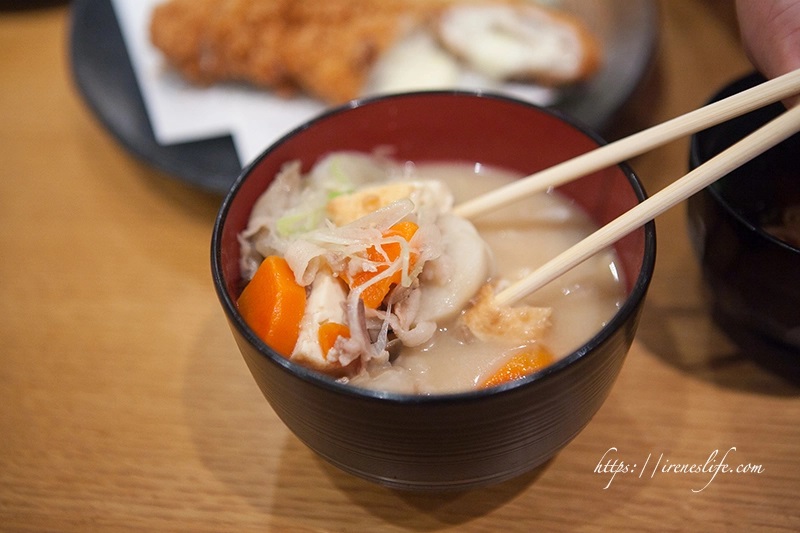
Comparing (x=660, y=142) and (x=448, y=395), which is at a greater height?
(x=660, y=142)

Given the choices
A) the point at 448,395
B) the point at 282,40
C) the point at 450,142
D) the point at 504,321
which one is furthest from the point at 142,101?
the point at 448,395

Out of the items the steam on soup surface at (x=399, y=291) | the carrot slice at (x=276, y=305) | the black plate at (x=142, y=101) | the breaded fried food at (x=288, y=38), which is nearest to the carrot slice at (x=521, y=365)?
the steam on soup surface at (x=399, y=291)

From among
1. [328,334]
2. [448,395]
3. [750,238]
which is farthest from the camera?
[750,238]

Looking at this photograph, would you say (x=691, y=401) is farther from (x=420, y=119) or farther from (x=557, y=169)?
(x=420, y=119)

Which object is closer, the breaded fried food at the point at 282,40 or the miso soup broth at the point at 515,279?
the miso soup broth at the point at 515,279

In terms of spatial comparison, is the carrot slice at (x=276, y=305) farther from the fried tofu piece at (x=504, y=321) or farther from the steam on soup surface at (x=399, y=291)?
the fried tofu piece at (x=504, y=321)

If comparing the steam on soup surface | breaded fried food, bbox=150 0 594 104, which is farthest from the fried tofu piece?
breaded fried food, bbox=150 0 594 104

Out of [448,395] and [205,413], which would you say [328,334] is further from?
[205,413]
